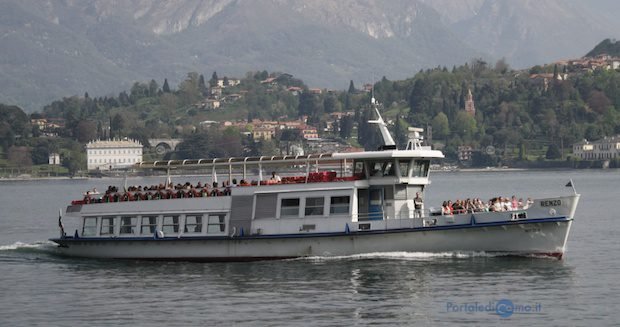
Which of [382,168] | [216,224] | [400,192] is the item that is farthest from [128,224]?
[400,192]

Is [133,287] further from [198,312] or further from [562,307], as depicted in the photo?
[562,307]

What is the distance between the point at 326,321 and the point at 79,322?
7126 mm

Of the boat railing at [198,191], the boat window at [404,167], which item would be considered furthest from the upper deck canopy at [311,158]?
the boat railing at [198,191]

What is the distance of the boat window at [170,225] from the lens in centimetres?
4806

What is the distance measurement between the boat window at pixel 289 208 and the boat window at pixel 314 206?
0.42m

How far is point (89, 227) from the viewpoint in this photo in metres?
50.5

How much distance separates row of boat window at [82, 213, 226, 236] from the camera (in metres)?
47.2

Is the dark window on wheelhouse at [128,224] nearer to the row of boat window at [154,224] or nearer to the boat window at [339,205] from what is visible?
the row of boat window at [154,224]

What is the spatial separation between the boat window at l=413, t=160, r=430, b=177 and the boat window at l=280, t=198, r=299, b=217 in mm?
4366

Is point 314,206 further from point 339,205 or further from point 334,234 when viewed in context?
point 334,234

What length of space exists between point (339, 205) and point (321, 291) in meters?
6.35

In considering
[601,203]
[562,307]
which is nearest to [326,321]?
[562,307]

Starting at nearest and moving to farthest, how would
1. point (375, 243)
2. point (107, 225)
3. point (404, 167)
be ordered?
point (375, 243) → point (404, 167) → point (107, 225)

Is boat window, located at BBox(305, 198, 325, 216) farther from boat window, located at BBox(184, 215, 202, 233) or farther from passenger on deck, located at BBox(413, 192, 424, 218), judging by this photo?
boat window, located at BBox(184, 215, 202, 233)
